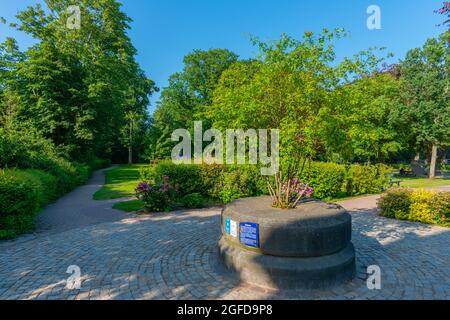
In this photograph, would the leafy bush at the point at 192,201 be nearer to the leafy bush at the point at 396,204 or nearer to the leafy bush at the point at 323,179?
the leafy bush at the point at 323,179

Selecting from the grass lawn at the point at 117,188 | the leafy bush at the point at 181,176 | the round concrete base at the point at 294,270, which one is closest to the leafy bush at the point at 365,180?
the leafy bush at the point at 181,176

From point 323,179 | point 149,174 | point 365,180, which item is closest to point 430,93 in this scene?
point 365,180

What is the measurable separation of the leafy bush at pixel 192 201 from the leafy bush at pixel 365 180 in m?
8.49

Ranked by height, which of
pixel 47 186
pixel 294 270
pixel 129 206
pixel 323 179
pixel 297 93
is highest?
pixel 297 93

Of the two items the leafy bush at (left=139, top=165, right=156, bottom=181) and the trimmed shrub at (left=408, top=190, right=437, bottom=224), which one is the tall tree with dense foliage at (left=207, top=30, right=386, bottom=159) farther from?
the leafy bush at (left=139, top=165, right=156, bottom=181)

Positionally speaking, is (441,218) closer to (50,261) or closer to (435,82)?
(50,261)

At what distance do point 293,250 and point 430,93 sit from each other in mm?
25928

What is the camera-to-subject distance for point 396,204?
8898mm

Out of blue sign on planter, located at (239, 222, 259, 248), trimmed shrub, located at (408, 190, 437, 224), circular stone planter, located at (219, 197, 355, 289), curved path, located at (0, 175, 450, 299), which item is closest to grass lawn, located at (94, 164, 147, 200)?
curved path, located at (0, 175, 450, 299)

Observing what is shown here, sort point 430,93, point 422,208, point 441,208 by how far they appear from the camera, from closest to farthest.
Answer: point 441,208 → point 422,208 → point 430,93

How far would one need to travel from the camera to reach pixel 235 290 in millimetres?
4121

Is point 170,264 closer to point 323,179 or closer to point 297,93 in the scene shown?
point 297,93

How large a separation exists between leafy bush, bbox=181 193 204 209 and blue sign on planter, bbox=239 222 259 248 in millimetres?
6048

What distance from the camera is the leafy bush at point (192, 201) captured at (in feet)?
34.6
